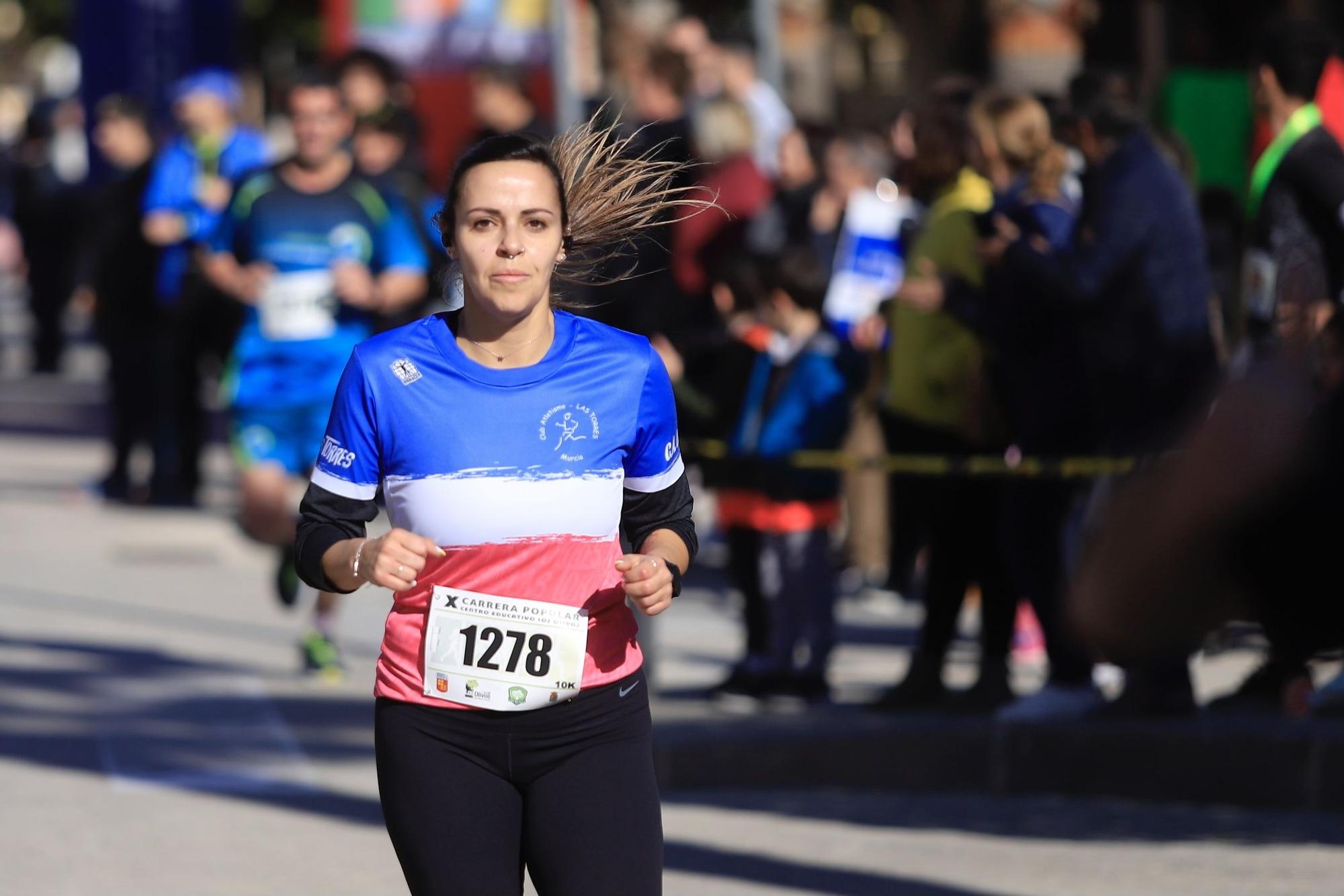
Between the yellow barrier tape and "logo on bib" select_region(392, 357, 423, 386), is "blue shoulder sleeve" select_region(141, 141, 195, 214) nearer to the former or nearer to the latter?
the yellow barrier tape

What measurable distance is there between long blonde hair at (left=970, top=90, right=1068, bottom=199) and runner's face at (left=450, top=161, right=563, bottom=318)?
402 centimetres

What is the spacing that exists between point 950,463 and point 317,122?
2.72 metres

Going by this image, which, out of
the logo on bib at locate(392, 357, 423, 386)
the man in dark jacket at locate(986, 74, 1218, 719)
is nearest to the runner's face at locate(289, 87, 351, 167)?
the man in dark jacket at locate(986, 74, 1218, 719)

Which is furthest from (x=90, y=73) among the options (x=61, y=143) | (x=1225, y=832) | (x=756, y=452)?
(x=61, y=143)

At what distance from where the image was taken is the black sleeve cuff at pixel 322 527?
4.11m

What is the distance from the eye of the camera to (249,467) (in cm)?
915

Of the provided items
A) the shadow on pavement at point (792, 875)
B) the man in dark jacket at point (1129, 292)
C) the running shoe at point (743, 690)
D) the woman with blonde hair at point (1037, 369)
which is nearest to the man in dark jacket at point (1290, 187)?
the man in dark jacket at point (1129, 292)

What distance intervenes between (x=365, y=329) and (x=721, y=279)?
1375 mm

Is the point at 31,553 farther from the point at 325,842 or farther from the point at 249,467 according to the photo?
Answer: the point at 325,842

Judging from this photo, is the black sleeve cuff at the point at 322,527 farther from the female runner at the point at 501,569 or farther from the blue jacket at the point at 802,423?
the blue jacket at the point at 802,423

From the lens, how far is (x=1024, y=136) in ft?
26.1

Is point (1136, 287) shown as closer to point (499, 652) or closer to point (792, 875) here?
point (792, 875)

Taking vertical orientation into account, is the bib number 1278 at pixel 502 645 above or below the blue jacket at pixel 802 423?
above

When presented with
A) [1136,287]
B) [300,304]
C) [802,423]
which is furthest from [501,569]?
[300,304]
